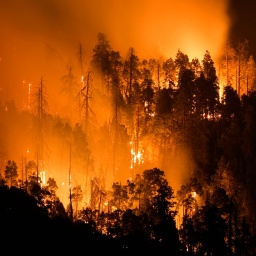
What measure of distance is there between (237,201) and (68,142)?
21.1m

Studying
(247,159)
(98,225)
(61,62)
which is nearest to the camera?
(98,225)

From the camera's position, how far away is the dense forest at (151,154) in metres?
33.4

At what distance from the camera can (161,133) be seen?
52.4m

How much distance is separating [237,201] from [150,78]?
24.6 metres

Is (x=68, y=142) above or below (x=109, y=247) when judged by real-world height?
above

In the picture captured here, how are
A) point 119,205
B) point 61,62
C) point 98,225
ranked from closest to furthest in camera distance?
point 98,225
point 119,205
point 61,62

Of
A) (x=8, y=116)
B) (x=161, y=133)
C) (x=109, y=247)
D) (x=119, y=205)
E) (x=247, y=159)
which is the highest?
(x=8, y=116)

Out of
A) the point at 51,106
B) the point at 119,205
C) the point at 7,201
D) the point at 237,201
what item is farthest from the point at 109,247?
the point at 51,106

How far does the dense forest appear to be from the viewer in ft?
110

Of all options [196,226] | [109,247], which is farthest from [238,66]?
[109,247]

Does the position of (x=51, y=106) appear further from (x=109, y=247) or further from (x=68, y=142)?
(x=109, y=247)

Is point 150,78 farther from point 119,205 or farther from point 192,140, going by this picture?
point 119,205

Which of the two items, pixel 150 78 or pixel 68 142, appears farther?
pixel 150 78

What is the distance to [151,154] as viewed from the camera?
53906mm
